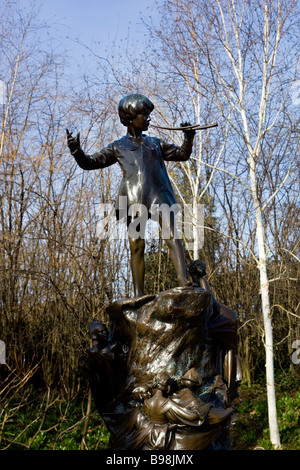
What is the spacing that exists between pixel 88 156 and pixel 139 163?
467 mm

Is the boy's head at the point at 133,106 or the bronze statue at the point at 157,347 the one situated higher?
the boy's head at the point at 133,106

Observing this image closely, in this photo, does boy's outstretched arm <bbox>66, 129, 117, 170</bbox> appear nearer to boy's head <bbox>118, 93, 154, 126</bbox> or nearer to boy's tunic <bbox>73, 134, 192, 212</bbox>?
boy's tunic <bbox>73, 134, 192, 212</bbox>

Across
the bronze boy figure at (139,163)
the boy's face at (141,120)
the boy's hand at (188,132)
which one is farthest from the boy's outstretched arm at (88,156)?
the boy's hand at (188,132)

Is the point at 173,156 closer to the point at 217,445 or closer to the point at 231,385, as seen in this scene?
the point at 231,385

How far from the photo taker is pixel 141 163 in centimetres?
471

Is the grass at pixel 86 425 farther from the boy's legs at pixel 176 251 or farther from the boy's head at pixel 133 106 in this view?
the boy's head at pixel 133 106

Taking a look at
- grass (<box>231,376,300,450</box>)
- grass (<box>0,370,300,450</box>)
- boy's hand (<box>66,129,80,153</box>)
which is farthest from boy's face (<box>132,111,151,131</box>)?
grass (<box>231,376,300,450</box>)

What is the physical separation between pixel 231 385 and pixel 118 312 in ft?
3.75

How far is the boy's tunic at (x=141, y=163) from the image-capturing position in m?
4.65

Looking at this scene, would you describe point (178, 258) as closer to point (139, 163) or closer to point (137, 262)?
point (137, 262)

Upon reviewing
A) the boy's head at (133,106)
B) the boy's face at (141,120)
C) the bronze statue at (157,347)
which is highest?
the boy's head at (133,106)

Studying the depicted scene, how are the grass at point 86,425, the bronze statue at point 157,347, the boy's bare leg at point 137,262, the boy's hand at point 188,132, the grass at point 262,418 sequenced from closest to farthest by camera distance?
1. the bronze statue at point 157,347
2. the boy's bare leg at point 137,262
3. the boy's hand at point 188,132
4. the grass at point 86,425
5. the grass at point 262,418

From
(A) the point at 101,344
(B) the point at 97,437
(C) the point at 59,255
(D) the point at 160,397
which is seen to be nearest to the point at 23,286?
(C) the point at 59,255

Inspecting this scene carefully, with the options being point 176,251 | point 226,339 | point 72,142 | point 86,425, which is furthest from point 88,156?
point 86,425
